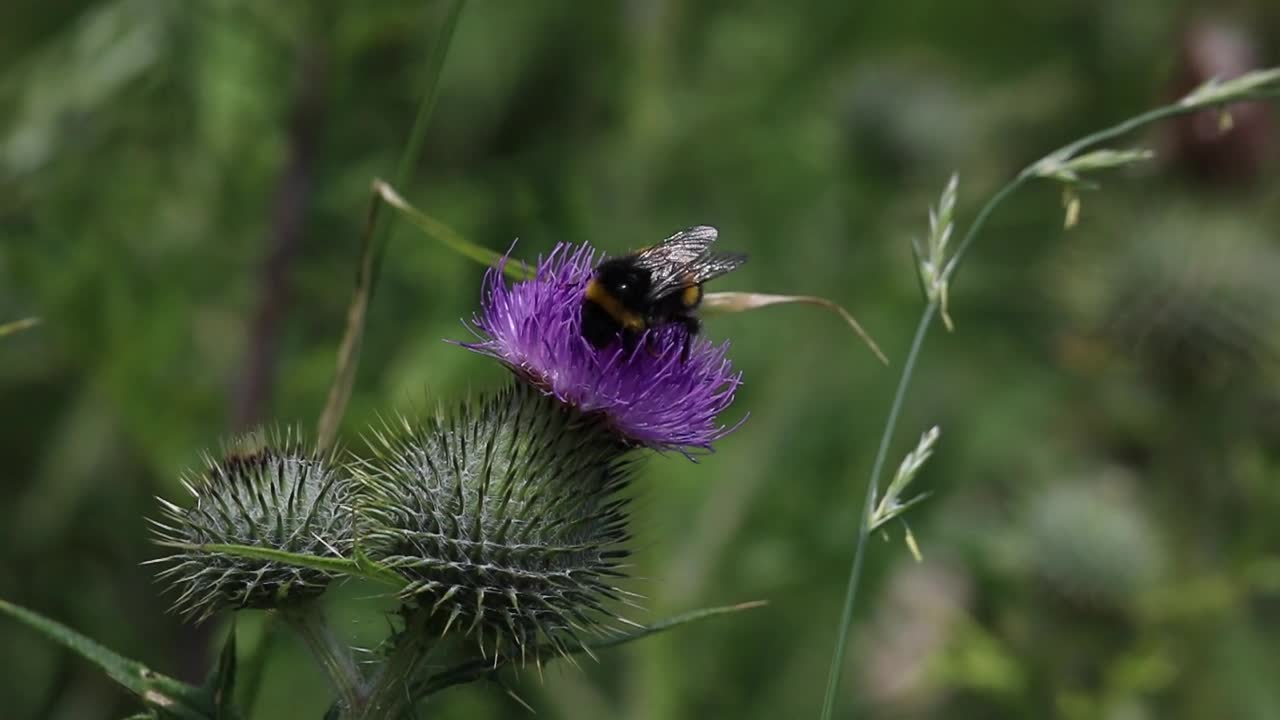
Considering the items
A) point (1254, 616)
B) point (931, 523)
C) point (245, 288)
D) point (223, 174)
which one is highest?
point (223, 174)

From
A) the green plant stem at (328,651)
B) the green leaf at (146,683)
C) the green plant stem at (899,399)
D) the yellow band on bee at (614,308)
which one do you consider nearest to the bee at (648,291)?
the yellow band on bee at (614,308)

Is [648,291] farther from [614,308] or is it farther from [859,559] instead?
[859,559]

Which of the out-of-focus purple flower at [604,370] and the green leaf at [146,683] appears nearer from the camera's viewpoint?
the green leaf at [146,683]

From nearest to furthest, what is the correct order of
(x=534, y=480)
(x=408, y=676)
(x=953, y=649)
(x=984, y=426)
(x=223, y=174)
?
(x=408, y=676) < (x=534, y=480) < (x=223, y=174) < (x=953, y=649) < (x=984, y=426)

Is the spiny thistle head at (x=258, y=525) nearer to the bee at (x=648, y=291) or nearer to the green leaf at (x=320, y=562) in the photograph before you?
the green leaf at (x=320, y=562)

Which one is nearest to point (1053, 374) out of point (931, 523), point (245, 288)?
point (931, 523)

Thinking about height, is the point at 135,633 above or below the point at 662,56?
below

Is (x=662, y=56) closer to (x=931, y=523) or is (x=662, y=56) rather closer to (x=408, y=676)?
(x=931, y=523)
